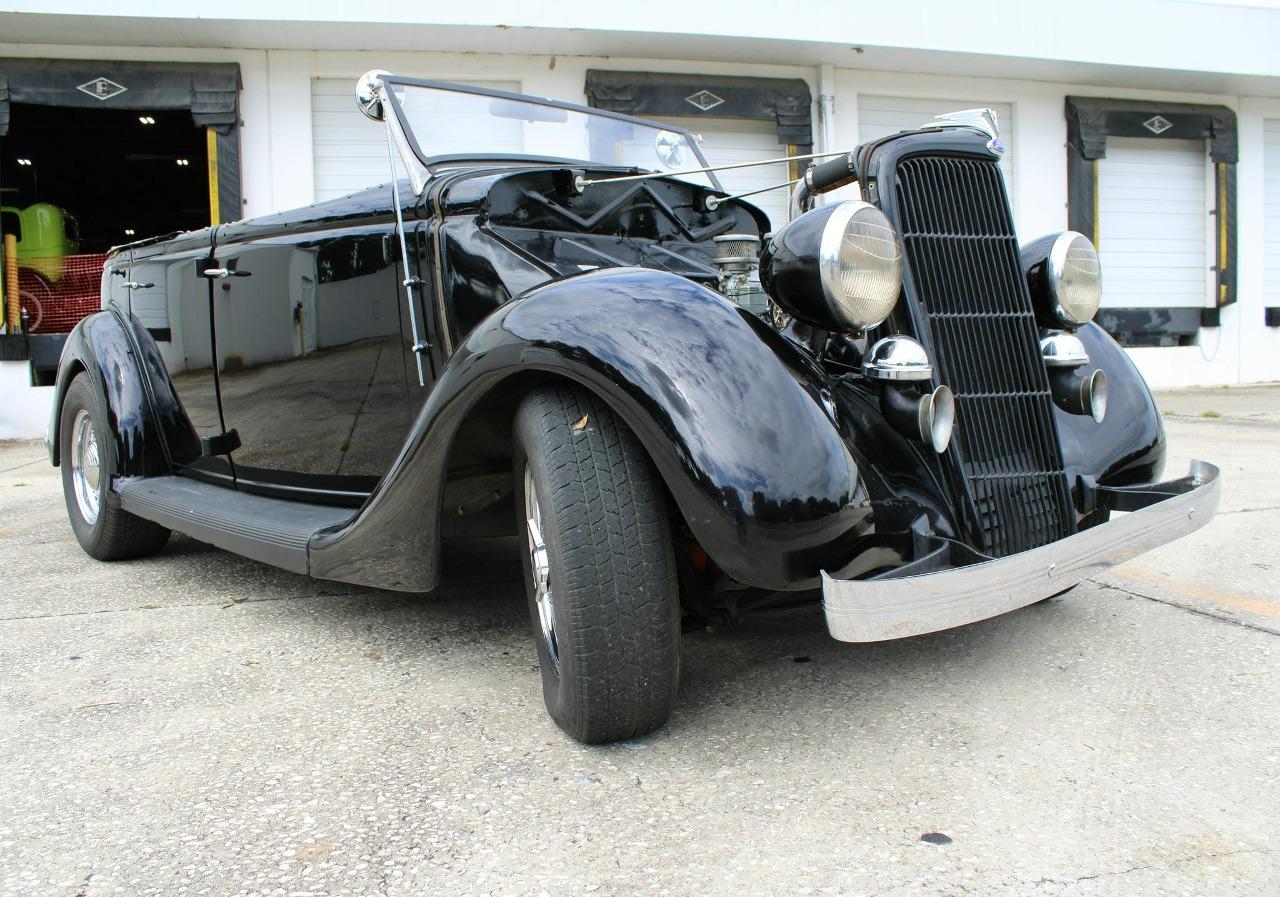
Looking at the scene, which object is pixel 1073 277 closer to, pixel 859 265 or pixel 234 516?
pixel 859 265

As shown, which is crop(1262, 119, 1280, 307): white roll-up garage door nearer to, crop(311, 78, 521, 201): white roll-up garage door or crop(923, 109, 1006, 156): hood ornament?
crop(311, 78, 521, 201): white roll-up garage door

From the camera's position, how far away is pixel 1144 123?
39.3 ft

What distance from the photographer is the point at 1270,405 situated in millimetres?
9375

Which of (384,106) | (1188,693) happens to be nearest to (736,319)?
(1188,693)

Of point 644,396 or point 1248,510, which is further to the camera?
point 1248,510

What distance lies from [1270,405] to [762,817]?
9.73 meters

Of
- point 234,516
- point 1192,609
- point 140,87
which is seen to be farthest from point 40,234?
point 1192,609

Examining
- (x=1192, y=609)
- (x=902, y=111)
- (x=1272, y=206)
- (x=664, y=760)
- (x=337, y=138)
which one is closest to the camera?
(x=664, y=760)

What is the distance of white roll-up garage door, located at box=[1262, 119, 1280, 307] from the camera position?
12758mm

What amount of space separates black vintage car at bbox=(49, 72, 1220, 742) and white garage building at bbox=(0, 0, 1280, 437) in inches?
256

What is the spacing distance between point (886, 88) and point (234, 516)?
10052 mm

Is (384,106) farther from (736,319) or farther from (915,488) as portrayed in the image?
(915,488)

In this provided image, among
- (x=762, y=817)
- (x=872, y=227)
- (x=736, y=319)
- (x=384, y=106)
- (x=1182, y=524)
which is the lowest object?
(x=762, y=817)

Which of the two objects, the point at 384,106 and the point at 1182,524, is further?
the point at 384,106
